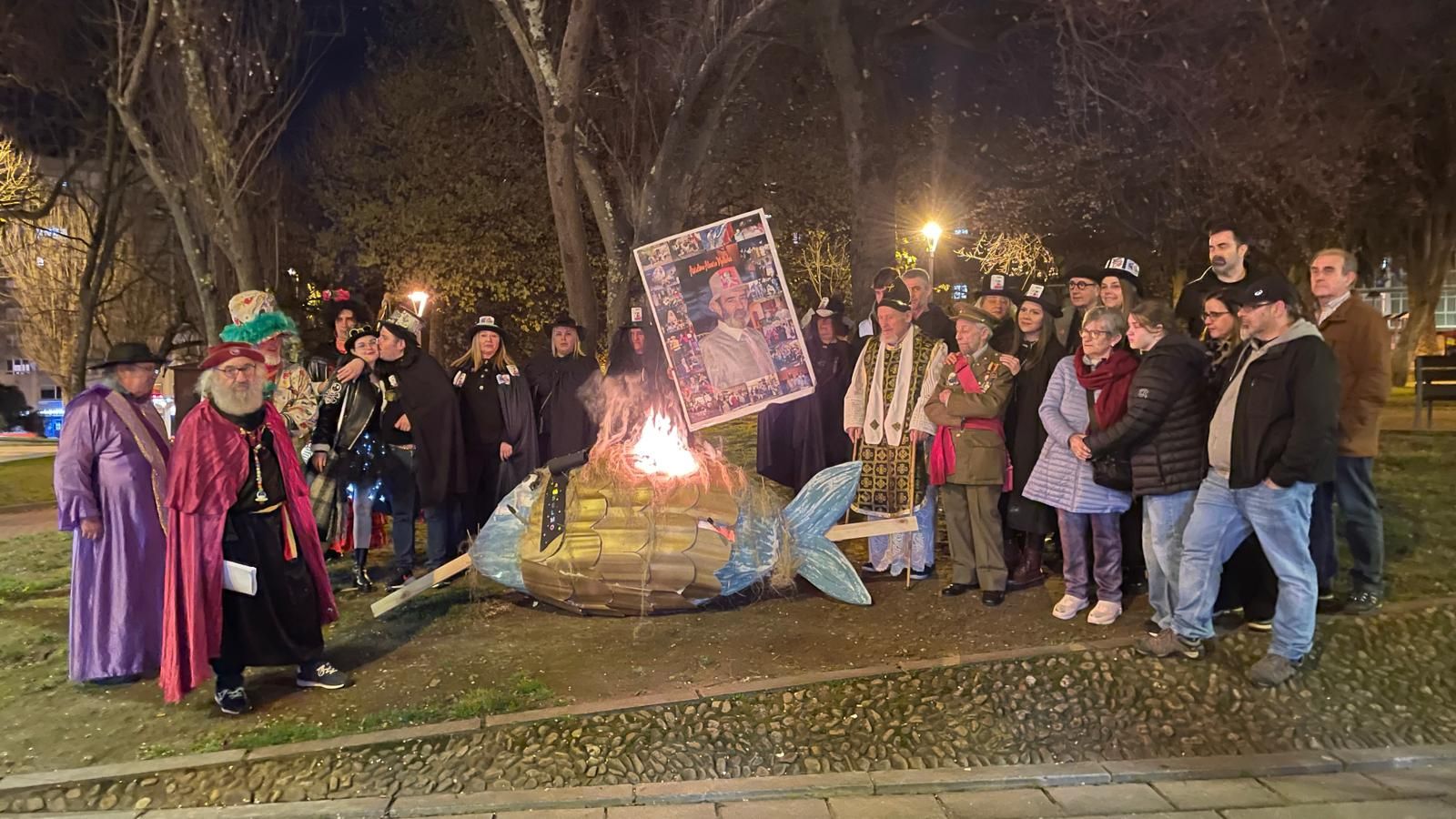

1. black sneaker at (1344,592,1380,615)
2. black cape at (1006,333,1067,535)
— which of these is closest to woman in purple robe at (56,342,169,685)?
black cape at (1006,333,1067,535)

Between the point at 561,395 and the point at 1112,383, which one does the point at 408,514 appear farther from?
the point at 1112,383

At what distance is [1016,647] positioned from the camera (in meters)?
4.88

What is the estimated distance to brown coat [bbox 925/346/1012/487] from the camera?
550 cm

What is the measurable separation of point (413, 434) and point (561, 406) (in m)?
1.15

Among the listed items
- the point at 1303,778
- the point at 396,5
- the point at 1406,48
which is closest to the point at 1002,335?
the point at 1303,778

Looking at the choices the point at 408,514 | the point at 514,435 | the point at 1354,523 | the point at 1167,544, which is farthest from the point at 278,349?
the point at 1354,523

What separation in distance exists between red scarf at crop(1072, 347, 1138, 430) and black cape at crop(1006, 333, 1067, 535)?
557 millimetres

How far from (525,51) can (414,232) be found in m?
8.69

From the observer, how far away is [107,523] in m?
4.83

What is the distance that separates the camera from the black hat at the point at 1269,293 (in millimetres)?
4410

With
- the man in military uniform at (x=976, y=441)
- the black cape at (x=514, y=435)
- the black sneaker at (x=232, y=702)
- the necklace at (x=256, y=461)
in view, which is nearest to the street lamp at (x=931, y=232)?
the man in military uniform at (x=976, y=441)

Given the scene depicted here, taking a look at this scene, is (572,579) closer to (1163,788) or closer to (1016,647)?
(1016,647)

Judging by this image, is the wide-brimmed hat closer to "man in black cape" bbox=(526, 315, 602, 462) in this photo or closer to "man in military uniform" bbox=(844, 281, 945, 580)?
"man in black cape" bbox=(526, 315, 602, 462)

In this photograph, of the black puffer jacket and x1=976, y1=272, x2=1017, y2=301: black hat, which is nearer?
the black puffer jacket
